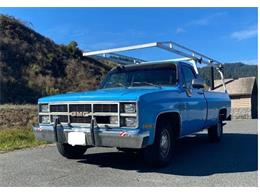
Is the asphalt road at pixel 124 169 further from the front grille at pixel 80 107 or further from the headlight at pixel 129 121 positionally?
the front grille at pixel 80 107

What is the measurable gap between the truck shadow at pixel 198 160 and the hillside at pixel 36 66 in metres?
15.2

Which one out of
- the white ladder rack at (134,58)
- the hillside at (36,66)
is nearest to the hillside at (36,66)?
the hillside at (36,66)

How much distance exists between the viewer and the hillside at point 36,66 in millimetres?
24734

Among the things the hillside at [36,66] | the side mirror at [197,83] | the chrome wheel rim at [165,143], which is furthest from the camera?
the hillside at [36,66]

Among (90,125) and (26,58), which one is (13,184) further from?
(26,58)

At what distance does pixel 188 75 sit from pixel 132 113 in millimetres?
2618

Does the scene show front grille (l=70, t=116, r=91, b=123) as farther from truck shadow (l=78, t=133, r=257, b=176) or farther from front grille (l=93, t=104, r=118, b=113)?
truck shadow (l=78, t=133, r=257, b=176)

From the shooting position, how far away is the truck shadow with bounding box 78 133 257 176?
266 inches

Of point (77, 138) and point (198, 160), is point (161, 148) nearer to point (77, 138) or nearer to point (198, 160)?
point (198, 160)

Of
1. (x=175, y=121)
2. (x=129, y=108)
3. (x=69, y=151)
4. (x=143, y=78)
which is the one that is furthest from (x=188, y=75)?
(x=69, y=151)

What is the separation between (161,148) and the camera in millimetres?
6863

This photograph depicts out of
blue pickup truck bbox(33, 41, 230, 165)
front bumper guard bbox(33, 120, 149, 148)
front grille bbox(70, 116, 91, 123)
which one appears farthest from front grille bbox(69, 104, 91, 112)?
front bumper guard bbox(33, 120, 149, 148)

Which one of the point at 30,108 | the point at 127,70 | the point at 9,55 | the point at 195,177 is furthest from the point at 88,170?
the point at 9,55

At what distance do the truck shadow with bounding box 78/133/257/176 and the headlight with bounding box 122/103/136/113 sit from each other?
1027 mm
